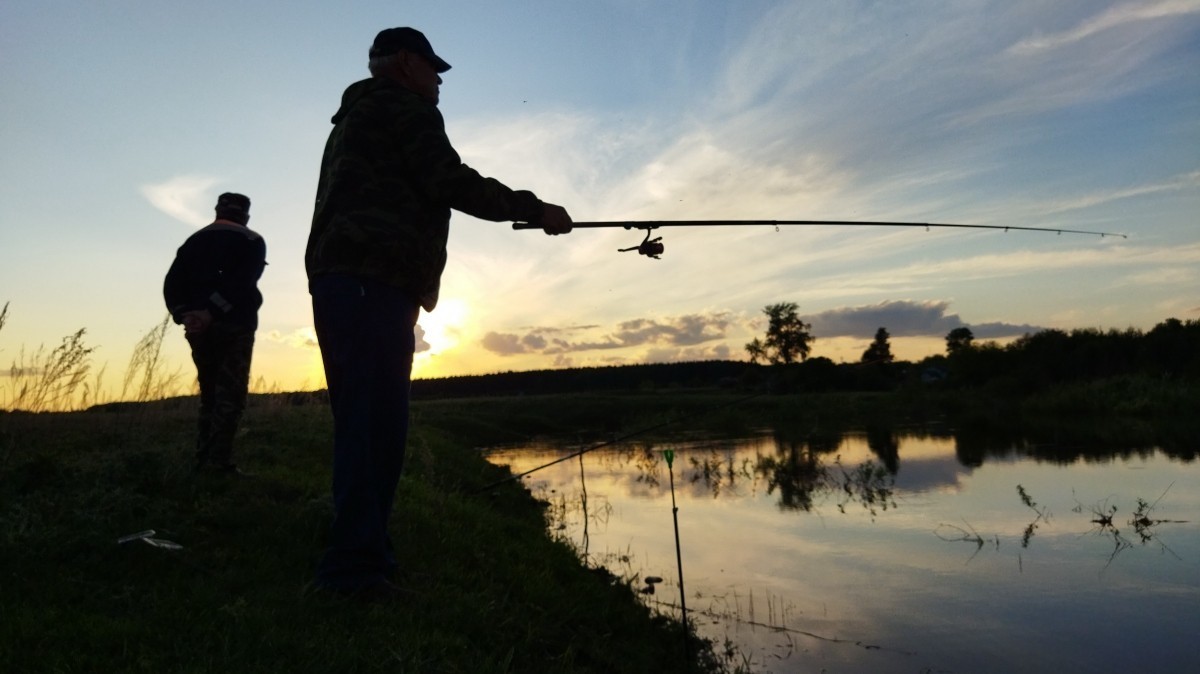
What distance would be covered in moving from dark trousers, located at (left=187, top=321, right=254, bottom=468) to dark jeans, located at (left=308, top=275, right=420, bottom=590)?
262 cm

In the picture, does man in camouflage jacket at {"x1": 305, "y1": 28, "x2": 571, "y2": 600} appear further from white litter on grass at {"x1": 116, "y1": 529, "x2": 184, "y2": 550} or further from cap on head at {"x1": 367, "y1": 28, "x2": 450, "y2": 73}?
white litter on grass at {"x1": 116, "y1": 529, "x2": 184, "y2": 550}

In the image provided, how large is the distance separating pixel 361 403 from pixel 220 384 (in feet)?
9.51

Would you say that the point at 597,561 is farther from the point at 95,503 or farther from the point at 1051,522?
the point at 1051,522

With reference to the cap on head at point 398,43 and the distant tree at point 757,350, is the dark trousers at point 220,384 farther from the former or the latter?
the distant tree at point 757,350

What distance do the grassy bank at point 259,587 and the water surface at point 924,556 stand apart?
1.28 m

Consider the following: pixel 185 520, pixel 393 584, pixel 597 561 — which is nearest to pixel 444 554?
pixel 393 584

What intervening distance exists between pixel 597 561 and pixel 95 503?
16.0 feet

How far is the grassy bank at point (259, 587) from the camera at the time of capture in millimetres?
2859

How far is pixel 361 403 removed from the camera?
11.2 feet

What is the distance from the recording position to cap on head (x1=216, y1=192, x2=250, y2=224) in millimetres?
6141

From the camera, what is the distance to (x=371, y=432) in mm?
3492

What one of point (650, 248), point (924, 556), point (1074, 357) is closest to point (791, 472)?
point (924, 556)

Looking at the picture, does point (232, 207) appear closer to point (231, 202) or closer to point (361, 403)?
point (231, 202)

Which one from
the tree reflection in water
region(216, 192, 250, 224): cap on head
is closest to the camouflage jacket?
region(216, 192, 250, 224): cap on head
